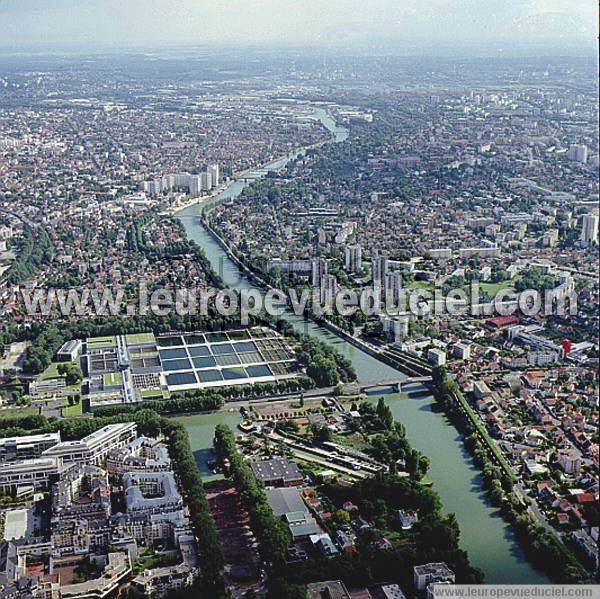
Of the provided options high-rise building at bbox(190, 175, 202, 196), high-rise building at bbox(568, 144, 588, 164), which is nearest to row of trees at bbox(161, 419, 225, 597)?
high-rise building at bbox(190, 175, 202, 196)

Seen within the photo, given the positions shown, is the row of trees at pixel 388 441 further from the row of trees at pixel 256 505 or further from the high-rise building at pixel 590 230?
the high-rise building at pixel 590 230

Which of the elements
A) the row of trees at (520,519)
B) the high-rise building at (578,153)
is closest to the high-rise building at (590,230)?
the high-rise building at (578,153)

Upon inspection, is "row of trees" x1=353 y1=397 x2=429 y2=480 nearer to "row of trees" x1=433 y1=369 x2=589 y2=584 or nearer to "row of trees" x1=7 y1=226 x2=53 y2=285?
"row of trees" x1=433 y1=369 x2=589 y2=584

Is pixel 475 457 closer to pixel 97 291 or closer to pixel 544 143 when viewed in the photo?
pixel 97 291

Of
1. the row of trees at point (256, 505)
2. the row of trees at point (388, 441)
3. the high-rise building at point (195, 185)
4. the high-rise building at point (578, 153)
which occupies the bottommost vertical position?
the row of trees at point (388, 441)

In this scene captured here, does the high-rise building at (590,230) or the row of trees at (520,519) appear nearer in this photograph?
the row of trees at (520,519)

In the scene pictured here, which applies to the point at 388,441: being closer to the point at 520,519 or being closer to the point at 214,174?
the point at 520,519
